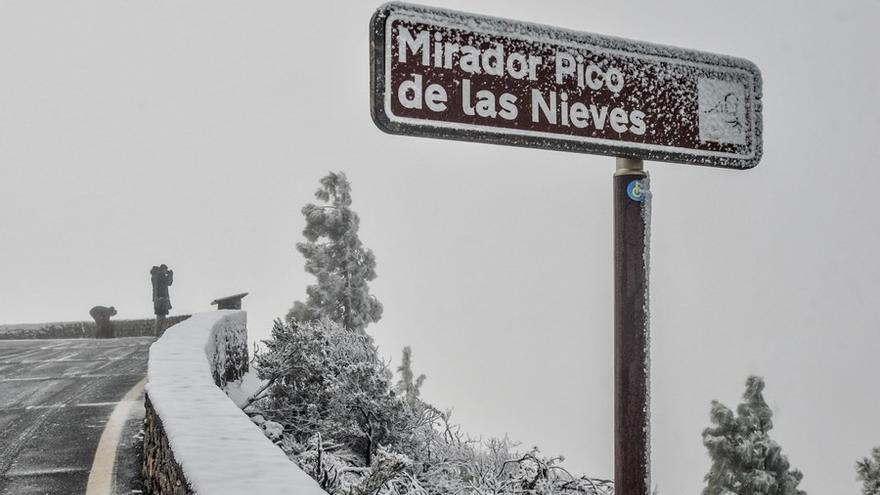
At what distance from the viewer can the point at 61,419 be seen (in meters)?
8.03

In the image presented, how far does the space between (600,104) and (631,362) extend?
2.41 ft

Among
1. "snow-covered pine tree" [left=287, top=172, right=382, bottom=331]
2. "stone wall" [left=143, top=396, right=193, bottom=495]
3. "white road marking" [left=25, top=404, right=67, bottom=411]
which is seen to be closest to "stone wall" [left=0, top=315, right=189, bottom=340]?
"snow-covered pine tree" [left=287, top=172, right=382, bottom=331]

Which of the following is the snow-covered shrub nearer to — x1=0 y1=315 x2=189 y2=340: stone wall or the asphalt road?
the asphalt road

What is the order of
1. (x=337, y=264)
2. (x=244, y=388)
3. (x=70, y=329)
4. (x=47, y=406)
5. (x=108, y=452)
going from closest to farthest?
(x=108, y=452) < (x=47, y=406) < (x=244, y=388) < (x=70, y=329) < (x=337, y=264)

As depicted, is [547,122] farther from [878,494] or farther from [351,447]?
[878,494]

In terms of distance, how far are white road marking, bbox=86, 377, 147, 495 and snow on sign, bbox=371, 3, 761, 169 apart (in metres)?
4.70

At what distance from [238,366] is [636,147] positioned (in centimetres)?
1157

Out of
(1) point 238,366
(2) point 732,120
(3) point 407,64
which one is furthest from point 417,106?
(1) point 238,366

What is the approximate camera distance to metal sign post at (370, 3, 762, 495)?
203 centimetres

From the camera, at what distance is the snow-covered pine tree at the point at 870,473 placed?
2730 centimetres

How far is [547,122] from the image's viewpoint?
2.16 meters

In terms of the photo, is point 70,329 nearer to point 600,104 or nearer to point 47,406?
point 47,406

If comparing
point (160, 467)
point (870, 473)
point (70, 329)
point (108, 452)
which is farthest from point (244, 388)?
point (870, 473)

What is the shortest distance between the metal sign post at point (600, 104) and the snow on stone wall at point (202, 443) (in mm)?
1112
